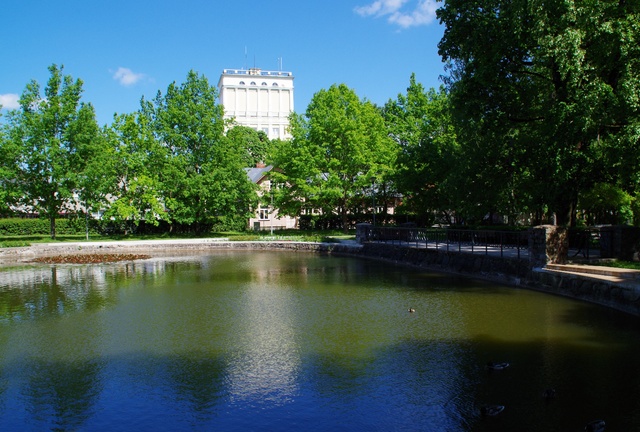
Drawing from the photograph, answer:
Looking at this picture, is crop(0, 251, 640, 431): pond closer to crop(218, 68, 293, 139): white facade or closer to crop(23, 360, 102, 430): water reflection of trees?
crop(23, 360, 102, 430): water reflection of trees

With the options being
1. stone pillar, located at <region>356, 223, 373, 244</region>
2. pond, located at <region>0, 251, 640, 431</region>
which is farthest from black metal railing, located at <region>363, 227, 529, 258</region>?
pond, located at <region>0, 251, 640, 431</region>

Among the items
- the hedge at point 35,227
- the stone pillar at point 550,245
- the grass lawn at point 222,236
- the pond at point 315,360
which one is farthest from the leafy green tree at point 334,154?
the pond at point 315,360

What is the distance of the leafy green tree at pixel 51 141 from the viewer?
43250 millimetres

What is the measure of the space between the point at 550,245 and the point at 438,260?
23.9 feet

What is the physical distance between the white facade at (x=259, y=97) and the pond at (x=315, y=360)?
263 ft

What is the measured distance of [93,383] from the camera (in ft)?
31.1

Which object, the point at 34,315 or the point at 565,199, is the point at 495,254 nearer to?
the point at 565,199

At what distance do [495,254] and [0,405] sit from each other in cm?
1857

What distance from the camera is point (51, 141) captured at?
4394 centimetres

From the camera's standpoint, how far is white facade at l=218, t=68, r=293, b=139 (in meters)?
96.1

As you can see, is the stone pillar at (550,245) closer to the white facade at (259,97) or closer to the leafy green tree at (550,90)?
the leafy green tree at (550,90)

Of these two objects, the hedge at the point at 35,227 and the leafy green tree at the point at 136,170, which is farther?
the hedge at the point at 35,227

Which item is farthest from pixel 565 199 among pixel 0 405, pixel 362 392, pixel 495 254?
pixel 0 405

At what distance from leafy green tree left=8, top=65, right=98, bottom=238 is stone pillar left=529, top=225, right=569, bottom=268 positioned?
1504 inches
